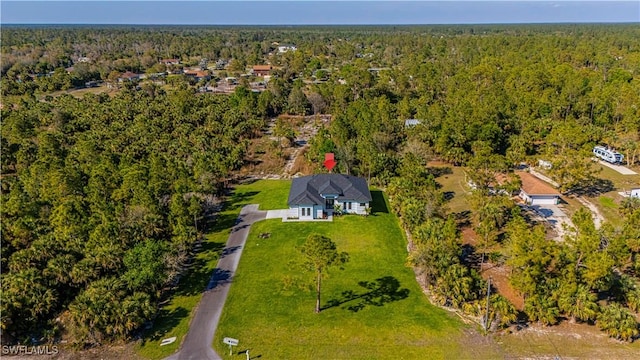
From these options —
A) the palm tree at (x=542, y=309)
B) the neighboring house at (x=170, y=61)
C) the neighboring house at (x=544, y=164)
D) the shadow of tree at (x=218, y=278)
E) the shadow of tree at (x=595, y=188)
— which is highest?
the neighboring house at (x=170, y=61)

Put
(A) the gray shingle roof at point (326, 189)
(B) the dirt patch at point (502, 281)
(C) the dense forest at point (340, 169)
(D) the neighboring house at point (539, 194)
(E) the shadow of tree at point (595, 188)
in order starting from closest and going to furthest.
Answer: (C) the dense forest at point (340, 169), (B) the dirt patch at point (502, 281), (A) the gray shingle roof at point (326, 189), (D) the neighboring house at point (539, 194), (E) the shadow of tree at point (595, 188)

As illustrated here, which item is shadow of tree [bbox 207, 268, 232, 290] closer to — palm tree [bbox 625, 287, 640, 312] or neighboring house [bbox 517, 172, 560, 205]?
palm tree [bbox 625, 287, 640, 312]

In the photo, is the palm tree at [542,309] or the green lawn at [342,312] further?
the palm tree at [542,309]

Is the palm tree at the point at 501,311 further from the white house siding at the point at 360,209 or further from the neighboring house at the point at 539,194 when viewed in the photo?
the neighboring house at the point at 539,194

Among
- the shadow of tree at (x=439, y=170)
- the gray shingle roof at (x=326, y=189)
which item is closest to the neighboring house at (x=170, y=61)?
the shadow of tree at (x=439, y=170)

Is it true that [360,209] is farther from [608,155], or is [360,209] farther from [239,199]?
[608,155]

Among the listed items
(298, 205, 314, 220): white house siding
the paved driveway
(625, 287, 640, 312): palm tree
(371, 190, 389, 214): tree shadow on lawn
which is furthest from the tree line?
the paved driveway
